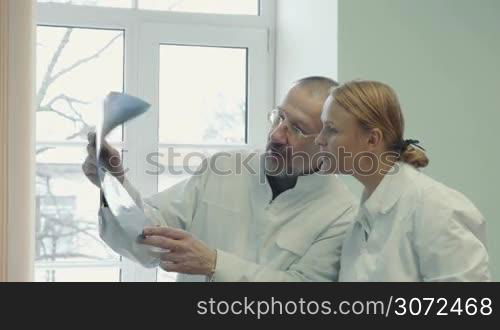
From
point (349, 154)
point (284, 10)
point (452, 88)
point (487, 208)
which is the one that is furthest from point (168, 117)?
point (349, 154)

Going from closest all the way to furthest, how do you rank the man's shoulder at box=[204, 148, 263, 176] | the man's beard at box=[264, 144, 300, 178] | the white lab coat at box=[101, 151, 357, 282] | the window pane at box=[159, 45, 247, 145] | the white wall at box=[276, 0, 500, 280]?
1. the white lab coat at box=[101, 151, 357, 282]
2. the man's beard at box=[264, 144, 300, 178]
3. the man's shoulder at box=[204, 148, 263, 176]
4. the white wall at box=[276, 0, 500, 280]
5. the window pane at box=[159, 45, 247, 145]

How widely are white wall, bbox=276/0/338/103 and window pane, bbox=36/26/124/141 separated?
2.03 feet


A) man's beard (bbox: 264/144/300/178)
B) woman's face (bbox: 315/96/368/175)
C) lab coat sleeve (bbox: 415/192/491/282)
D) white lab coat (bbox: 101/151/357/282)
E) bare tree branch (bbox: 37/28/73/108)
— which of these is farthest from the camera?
bare tree branch (bbox: 37/28/73/108)

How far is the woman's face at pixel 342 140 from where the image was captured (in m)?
1.15

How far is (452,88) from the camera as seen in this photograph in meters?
2.41

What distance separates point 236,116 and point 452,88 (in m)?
0.81

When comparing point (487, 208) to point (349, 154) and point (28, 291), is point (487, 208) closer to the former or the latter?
point (349, 154)

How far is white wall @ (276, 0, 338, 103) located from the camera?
2.34 metres

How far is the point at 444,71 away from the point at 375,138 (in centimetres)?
136

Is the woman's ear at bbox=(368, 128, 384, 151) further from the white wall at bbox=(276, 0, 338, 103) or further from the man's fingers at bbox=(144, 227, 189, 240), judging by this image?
the white wall at bbox=(276, 0, 338, 103)

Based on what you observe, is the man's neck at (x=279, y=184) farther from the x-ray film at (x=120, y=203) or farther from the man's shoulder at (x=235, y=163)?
the x-ray film at (x=120, y=203)

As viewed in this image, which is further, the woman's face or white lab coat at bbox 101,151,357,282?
white lab coat at bbox 101,151,357,282

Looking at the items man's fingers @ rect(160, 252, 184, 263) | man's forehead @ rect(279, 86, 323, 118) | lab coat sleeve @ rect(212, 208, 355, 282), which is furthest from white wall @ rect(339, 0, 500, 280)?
man's fingers @ rect(160, 252, 184, 263)

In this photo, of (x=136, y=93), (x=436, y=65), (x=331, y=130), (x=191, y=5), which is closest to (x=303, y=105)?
(x=331, y=130)
